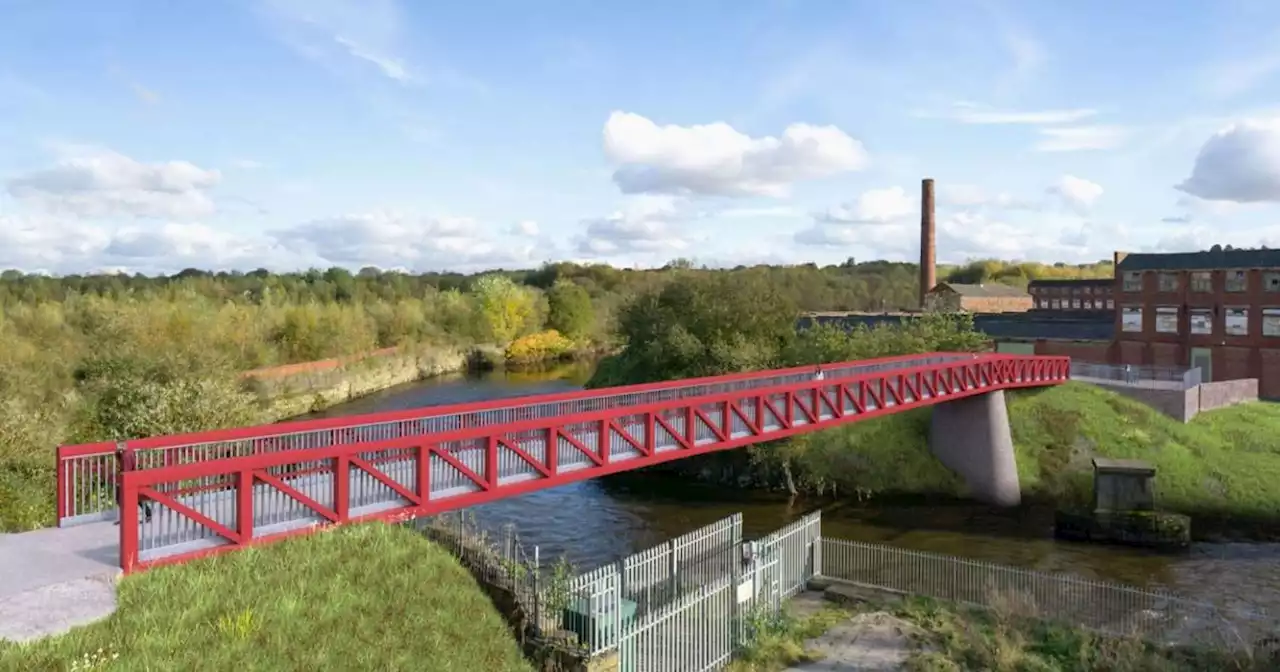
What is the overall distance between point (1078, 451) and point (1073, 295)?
62.2 meters

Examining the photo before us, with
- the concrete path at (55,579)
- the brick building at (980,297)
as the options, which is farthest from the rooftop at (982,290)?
the concrete path at (55,579)

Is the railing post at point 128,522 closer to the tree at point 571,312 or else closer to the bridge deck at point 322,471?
the bridge deck at point 322,471

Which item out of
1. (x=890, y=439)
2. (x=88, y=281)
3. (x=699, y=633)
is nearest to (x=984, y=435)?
(x=890, y=439)

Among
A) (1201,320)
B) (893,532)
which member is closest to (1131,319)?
(1201,320)

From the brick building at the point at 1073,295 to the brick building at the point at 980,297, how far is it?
16.4 feet

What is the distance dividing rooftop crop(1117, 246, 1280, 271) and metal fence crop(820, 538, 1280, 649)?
3735 cm

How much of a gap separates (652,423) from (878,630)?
687cm

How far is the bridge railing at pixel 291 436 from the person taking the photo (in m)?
14.6

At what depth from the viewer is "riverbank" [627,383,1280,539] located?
123 ft

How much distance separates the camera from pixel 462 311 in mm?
98875

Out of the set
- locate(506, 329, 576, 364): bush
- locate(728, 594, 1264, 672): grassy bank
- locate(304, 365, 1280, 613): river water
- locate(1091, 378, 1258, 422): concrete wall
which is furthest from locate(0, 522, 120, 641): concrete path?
locate(506, 329, 576, 364): bush

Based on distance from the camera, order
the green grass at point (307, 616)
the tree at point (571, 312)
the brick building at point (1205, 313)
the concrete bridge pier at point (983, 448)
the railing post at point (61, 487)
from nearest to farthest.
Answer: the green grass at point (307, 616), the railing post at point (61, 487), the concrete bridge pier at point (983, 448), the brick building at point (1205, 313), the tree at point (571, 312)

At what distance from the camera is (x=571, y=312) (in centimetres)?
10306

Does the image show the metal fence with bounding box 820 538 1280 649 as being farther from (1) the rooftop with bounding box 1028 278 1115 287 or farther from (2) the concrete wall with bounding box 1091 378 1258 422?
(1) the rooftop with bounding box 1028 278 1115 287
